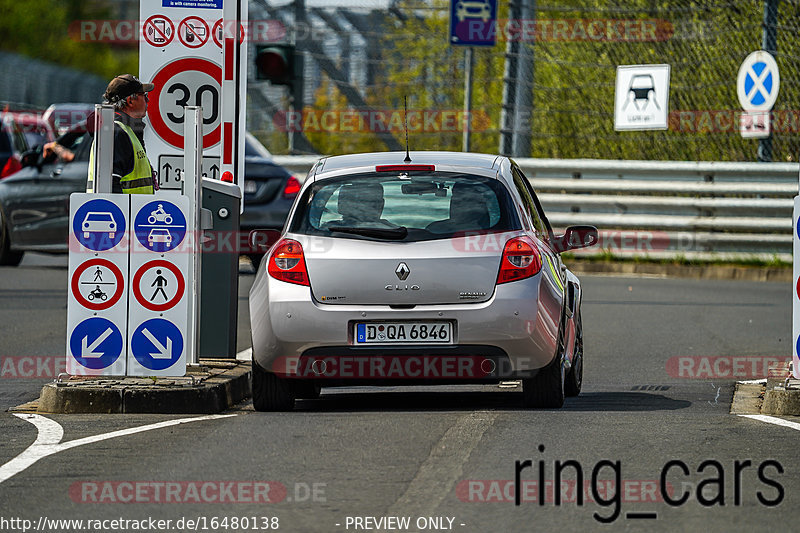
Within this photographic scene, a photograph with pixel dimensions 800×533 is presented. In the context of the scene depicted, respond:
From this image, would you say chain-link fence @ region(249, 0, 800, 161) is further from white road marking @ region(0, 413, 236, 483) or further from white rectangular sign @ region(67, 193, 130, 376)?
white road marking @ region(0, 413, 236, 483)

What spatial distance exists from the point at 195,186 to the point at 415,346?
75.7 inches

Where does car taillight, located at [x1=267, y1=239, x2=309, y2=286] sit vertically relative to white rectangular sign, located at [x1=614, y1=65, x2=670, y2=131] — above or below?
below

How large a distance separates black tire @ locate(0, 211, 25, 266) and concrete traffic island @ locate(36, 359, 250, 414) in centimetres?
1135

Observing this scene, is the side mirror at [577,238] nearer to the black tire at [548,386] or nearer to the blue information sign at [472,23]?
the black tire at [548,386]

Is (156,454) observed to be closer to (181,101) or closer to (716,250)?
(181,101)

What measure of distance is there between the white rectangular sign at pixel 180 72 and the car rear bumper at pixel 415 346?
8.19 feet

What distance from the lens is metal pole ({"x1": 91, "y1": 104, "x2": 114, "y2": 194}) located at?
9.53 metres

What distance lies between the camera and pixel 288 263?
9.34m

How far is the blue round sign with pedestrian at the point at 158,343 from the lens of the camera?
959cm

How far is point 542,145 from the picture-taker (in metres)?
24.7

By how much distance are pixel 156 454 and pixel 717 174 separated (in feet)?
51.0

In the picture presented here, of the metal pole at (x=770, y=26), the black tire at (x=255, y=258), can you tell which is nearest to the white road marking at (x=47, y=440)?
the black tire at (x=255, y=258)

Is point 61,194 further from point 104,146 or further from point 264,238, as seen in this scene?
point 104,146
